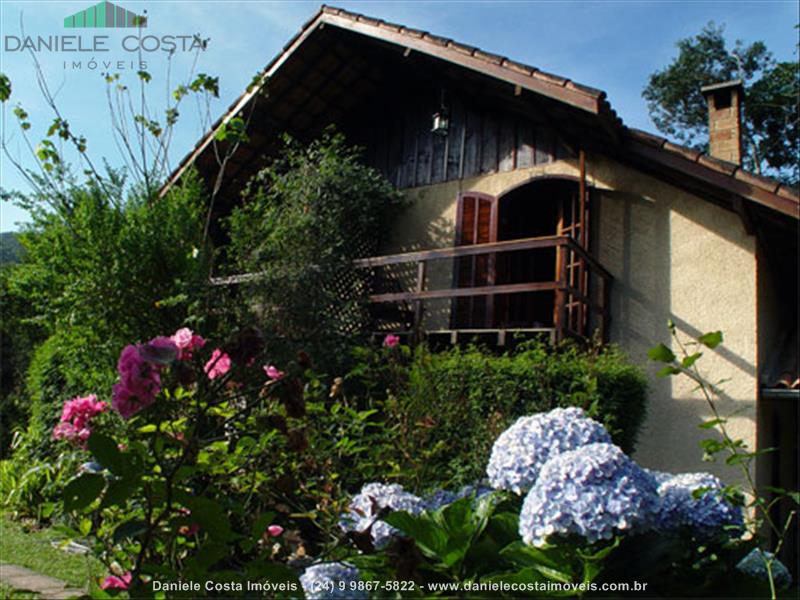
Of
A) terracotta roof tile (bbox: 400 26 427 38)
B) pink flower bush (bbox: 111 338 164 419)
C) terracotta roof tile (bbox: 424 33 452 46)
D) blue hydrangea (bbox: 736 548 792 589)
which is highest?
terracotta roof tile (bbox: 400 26 427 38)

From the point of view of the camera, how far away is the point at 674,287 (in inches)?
326

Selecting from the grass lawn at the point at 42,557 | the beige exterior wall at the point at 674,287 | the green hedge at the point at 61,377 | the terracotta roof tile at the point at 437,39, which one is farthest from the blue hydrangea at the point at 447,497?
the terracotta roof tile at the point at 437,39

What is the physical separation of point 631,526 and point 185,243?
780 centimetres

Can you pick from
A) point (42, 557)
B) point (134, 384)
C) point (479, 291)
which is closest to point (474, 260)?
point (479, 291)

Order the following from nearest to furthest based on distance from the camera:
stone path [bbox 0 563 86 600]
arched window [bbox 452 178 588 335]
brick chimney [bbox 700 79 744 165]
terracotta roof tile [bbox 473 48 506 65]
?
stone path [bbox 0 563 86 600] < terracotta roof tile [bbox 473 48 506 65] < brick chimney [bbox 700 79 744 165] < arched window [bbox 452 178 588 335]

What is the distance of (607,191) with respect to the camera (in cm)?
888

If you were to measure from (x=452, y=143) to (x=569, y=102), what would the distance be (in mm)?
3026

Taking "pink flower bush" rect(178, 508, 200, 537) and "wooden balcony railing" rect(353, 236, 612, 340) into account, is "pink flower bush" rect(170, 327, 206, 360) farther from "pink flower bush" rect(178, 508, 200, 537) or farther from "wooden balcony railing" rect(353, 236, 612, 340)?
"wooden balcony railing" rect(353, 236, 612, 340)

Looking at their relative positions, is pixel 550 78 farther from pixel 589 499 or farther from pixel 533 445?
pixel 589 499

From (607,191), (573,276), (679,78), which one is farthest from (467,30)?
(679,78)

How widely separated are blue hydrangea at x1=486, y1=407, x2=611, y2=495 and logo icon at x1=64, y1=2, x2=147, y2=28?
7999 millimetres

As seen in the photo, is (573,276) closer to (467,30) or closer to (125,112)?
(467,30)

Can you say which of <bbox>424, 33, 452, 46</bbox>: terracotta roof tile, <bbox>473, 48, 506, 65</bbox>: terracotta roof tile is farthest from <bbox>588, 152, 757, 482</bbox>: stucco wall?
<bbox>424, 33, 452, 46</bbox>: terracotta roof tile

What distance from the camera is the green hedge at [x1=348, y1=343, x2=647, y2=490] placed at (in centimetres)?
538
